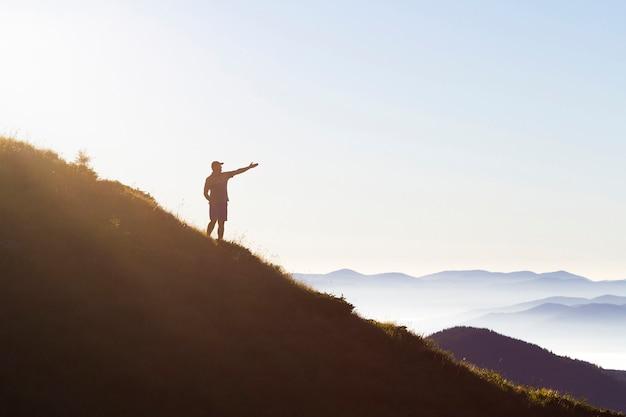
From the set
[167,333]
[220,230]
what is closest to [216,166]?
[220,230]

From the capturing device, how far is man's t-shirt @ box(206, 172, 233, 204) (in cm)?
2295

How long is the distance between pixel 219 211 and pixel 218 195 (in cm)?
53

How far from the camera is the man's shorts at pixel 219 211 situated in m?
23.0

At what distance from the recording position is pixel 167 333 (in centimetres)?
1439

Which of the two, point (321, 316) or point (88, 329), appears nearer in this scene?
point (88, 329)

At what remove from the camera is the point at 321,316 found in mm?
19297

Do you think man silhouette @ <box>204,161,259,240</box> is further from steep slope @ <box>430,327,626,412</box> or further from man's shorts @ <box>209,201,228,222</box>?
steep slope @ <box>430,327,626,412</box>

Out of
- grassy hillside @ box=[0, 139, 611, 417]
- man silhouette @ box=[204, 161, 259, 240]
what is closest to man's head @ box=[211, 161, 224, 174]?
man silhouette @ box=[204, 161, 259, 240]

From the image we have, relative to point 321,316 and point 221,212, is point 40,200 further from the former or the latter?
point 321,316

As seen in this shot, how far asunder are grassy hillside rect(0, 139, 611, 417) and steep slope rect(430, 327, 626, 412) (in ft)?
370

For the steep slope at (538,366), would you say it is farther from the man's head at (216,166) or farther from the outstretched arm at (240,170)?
the man's head at (216,166)

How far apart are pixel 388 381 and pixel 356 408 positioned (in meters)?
2.51

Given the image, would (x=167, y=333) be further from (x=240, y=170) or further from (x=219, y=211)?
(x=240, y=170)

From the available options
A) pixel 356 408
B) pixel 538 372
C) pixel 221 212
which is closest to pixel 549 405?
pixel 356 408
